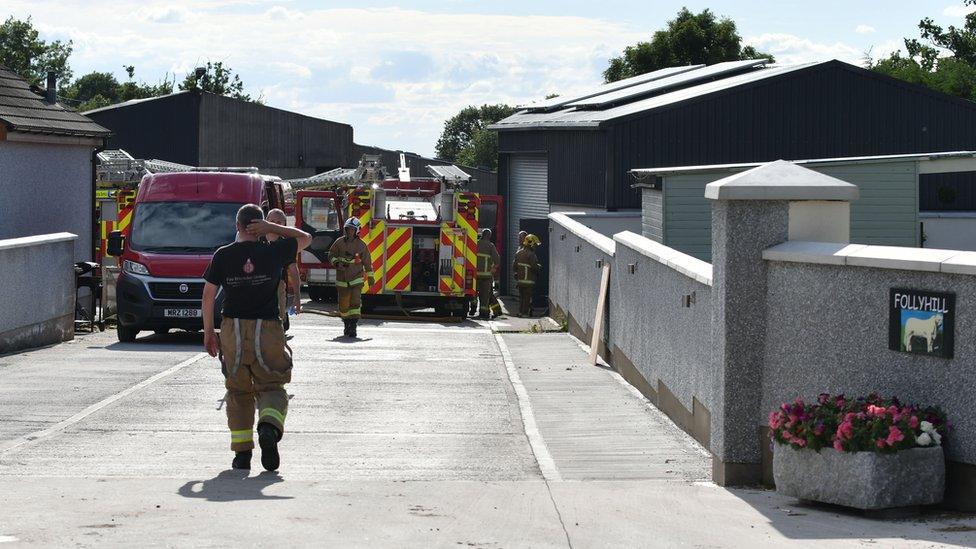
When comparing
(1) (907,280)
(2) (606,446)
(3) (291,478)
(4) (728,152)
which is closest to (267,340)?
(3) (291,478)

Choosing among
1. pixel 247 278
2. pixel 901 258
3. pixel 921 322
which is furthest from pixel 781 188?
pixel 247 278

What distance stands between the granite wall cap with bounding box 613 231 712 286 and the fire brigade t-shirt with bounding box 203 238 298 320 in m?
3.10

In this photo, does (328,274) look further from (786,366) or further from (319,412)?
(786,366)

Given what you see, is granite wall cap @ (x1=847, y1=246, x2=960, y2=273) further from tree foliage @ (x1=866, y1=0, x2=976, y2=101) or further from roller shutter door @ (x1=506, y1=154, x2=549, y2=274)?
tree foliage @ (x1=866, y1=0, x2=976, y2=101)

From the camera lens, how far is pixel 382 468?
978 cm

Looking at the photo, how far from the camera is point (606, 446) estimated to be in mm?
10617

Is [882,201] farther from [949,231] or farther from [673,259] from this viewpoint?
[673,259]

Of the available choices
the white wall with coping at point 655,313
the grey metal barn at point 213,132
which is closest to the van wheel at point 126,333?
the white wall with coping at point 655,313

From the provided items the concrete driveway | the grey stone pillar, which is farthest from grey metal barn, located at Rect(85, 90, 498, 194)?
the grey stone pillar

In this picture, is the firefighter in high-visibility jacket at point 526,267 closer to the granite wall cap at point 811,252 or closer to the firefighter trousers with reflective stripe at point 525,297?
the firefighter trousers with reflective stripe at point 525,297

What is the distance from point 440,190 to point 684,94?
900cm

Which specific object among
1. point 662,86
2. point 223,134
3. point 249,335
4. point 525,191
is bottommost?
point 249,335

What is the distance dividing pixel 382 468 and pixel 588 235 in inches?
420

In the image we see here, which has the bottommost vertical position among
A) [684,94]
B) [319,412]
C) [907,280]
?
[319,412]
